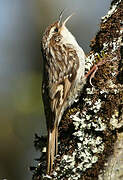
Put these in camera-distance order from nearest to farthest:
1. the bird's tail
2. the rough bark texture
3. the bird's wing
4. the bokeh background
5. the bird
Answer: the rough bark texture < the bird's tail < the bird < the bird's wing < the bokeh background

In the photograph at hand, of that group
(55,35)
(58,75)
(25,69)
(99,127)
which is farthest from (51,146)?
(25,69)

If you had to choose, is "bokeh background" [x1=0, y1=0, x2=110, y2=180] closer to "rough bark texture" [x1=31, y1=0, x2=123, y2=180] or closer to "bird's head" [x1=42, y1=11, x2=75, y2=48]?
"bird's head" [x1=42, y1=11, x2=75, y2=48]

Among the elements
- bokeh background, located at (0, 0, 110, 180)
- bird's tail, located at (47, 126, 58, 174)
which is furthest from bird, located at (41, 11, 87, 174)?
bokeh background, located at (0, 0, 110, 180)

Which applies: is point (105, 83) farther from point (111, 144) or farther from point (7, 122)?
point (7, 122)

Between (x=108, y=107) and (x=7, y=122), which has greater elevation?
(x=7, y=122)

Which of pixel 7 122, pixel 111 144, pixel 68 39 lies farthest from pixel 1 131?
pixel 111 144

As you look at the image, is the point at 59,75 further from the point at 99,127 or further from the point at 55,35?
the point at 99,127

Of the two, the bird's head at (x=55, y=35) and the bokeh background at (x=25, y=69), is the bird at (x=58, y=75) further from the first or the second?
the bokeh background at (x=25, y=69)
